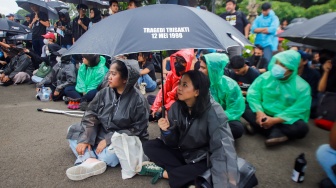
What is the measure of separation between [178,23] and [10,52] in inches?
316

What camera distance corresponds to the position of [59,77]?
233 inches

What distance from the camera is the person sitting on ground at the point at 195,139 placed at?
7.54 feet

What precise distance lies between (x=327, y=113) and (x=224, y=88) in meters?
1.24

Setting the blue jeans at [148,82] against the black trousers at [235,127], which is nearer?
the black trousers at [235,127]

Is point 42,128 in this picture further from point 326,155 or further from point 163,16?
point 326,155

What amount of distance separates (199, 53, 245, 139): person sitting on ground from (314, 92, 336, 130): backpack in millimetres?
1046

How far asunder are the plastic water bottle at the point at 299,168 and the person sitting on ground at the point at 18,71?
7323 millimetres

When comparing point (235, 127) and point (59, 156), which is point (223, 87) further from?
point (59, 156)

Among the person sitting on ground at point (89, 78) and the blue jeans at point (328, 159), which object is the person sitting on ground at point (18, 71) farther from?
the blue jeans at point (328, 159)

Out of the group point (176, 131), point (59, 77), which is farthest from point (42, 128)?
point (176, 131)

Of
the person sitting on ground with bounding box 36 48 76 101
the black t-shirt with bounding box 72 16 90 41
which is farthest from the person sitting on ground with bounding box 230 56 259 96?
the black t-shirt with bounding box 72 16 90 41

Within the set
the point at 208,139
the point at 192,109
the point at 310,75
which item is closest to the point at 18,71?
the point at 192,109

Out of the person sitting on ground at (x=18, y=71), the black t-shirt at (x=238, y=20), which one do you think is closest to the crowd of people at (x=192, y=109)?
the black t-shirt at (x=238, y=20)

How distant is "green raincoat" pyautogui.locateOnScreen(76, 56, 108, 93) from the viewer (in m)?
5.25
